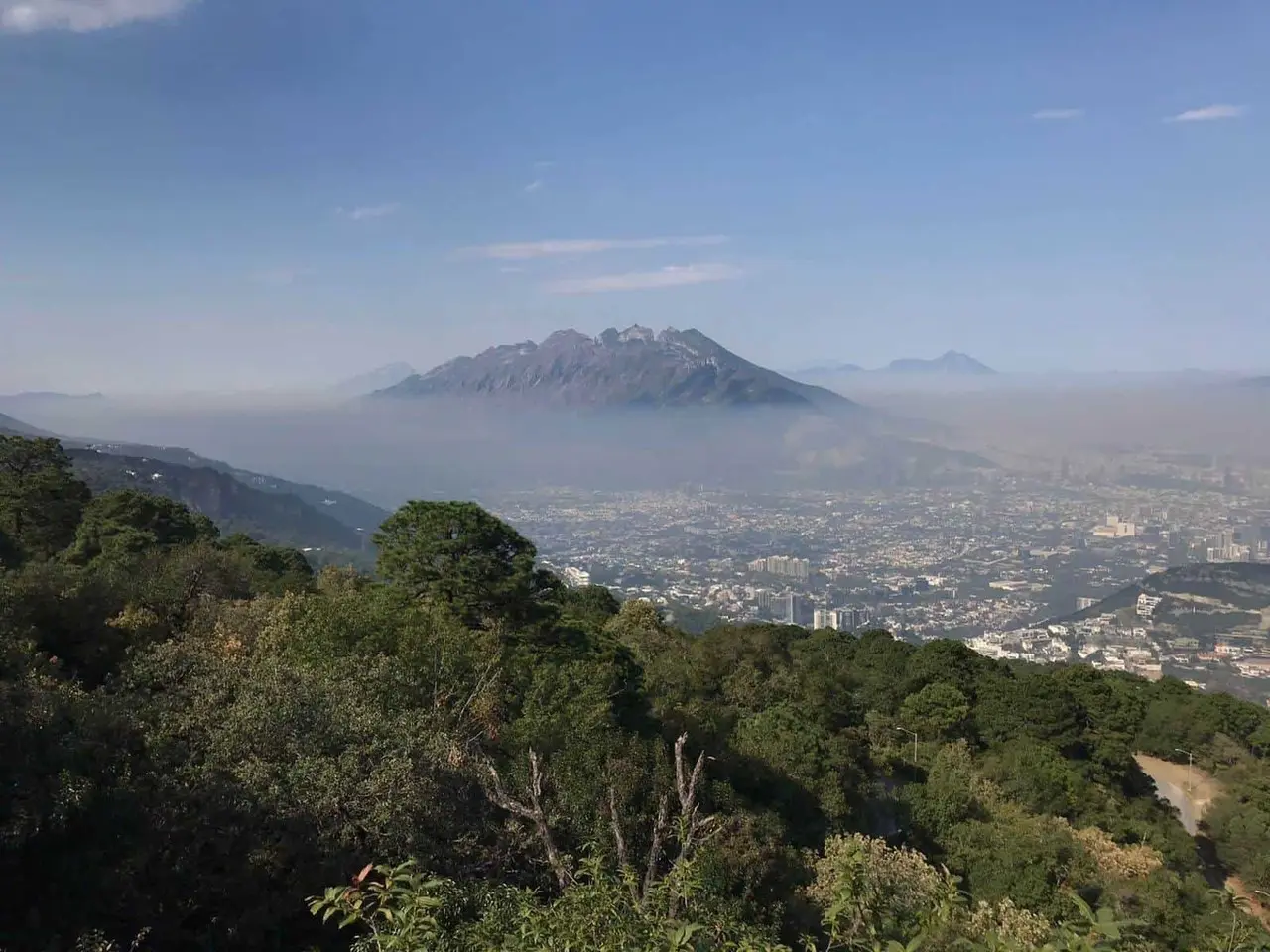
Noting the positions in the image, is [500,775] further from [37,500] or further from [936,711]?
[37,500]

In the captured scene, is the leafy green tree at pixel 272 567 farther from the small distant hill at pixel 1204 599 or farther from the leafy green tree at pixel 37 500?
the small distant hill at pixel 1204 599

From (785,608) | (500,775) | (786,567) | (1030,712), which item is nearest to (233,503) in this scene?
(785,608)

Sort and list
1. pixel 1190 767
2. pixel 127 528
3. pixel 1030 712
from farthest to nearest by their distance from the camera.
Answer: pixel 1190 767 < pixel 1030 712 < pixel 127 528

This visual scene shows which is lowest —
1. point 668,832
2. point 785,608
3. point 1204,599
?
point 785,608

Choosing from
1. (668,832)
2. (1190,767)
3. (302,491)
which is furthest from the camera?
(302,491)

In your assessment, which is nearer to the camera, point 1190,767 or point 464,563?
point 464,563

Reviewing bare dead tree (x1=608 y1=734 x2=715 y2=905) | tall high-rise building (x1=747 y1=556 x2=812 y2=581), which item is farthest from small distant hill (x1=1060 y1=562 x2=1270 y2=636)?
bare dead tree (x1=608 y1=734 x2=715 y2=905)

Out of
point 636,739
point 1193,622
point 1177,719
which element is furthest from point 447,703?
point 1193,622

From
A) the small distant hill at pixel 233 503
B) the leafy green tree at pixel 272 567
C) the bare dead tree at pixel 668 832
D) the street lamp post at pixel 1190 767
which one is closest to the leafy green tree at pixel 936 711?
the street lamp post at pixel 1190 767
